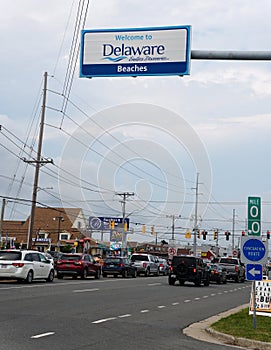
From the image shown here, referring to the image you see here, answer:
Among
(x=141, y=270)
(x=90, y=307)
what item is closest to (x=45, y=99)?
(x=141, y=270)

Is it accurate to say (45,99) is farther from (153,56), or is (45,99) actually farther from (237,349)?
(237,349)

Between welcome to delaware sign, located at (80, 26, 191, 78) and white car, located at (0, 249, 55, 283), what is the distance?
46.4 feet

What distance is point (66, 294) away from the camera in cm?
2256

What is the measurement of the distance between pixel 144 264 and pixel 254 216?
36741 mm

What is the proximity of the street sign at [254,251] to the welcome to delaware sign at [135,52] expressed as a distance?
14.5 ft

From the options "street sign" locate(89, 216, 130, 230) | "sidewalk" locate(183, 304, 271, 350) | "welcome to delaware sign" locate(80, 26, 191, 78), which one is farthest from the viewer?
"street sign" locate(89, 216, 130, 230)

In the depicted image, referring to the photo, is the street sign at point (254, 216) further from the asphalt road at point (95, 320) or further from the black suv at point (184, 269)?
the black suv at point (184, 269)

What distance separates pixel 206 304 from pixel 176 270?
13183 millimetres

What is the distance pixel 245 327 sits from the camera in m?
14.1

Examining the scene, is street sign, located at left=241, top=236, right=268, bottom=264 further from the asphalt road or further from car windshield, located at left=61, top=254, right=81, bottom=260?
car windshield, located at left=61, top=254, right=81, bottom=260

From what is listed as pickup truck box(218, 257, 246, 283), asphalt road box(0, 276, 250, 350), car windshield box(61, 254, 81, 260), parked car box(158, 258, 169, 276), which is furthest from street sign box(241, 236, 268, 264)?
parked car box(158, 258, 169, 276)

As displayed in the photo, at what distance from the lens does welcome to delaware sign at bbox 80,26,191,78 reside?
49.3 feet

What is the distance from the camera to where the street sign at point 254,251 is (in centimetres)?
1355

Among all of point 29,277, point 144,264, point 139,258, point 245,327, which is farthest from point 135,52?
point 139,258
